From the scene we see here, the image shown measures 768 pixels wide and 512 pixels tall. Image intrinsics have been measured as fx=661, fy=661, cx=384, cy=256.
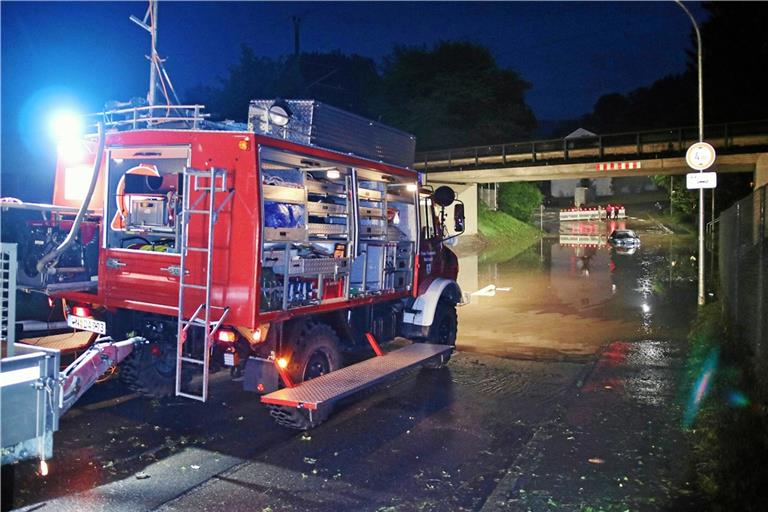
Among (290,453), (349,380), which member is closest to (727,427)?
(349,380)

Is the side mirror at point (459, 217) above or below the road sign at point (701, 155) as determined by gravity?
below

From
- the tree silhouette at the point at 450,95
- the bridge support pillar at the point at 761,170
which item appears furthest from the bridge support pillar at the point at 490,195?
the bridge support pillar at the point at 761,170

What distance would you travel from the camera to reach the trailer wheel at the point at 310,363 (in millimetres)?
6383

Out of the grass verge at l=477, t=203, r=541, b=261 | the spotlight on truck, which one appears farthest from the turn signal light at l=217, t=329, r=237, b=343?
the grass verge at l=477, t=203, r=541, b=261

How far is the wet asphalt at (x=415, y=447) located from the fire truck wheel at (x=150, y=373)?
0.16 meters

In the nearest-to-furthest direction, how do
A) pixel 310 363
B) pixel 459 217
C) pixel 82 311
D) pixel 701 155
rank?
1. pixel 310 363
2. pixel 82 311
3. pixel 459 217
4. pixel 701 155

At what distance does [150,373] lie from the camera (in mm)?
7395

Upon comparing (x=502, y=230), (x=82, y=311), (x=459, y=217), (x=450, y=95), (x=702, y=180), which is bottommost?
(x=82, y=311)

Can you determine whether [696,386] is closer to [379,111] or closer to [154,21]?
[154,21]

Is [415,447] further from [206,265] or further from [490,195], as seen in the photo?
[490,195]

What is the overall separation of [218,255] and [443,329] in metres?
4.61

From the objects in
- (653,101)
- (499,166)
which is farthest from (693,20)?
(653,101)

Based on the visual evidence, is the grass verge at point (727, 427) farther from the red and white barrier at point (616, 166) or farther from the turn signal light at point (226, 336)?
Result: the red and white barrier at point (616, 166)

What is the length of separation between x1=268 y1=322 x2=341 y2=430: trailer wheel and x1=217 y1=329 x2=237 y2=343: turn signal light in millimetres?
767
